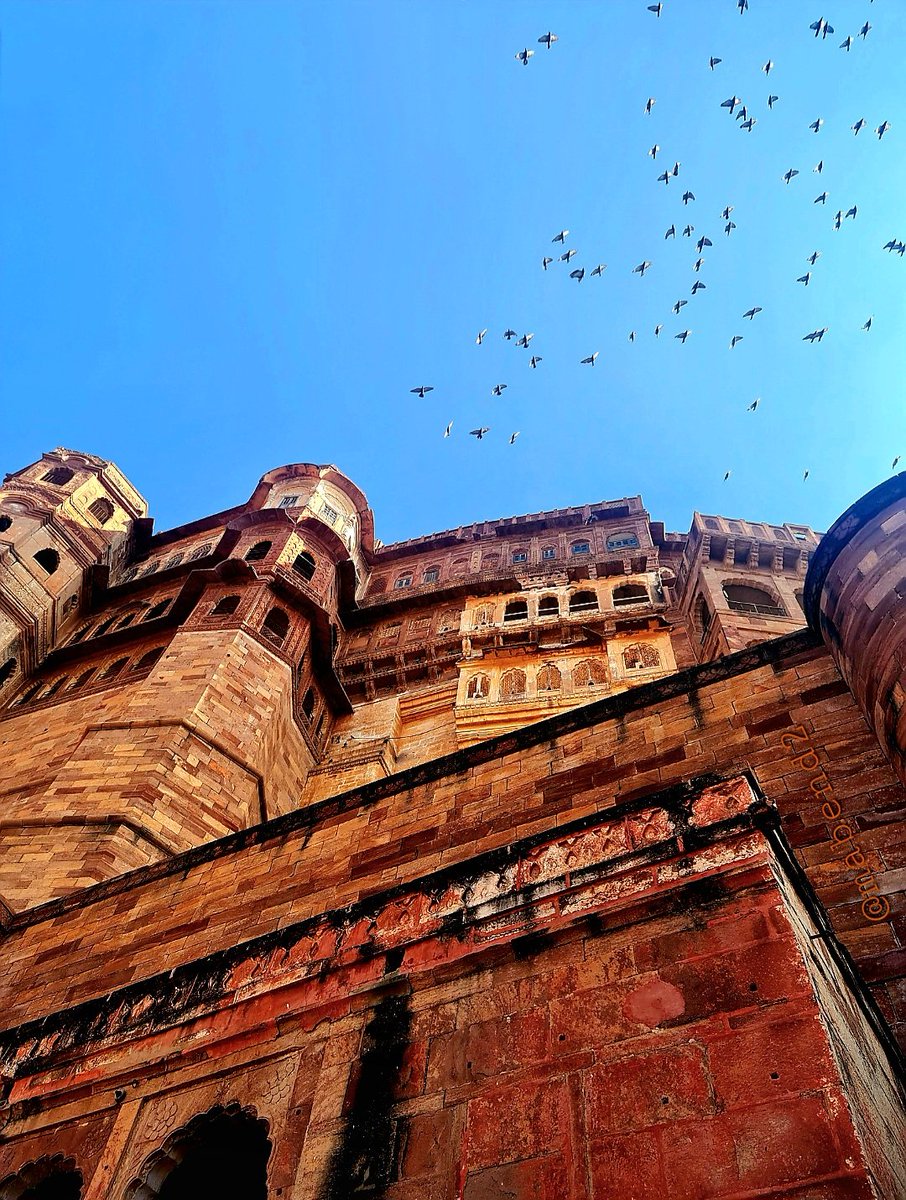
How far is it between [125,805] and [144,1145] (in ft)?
34.8

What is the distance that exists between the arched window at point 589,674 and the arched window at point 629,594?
9.24 feet

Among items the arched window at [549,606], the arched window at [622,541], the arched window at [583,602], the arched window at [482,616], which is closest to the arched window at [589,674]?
the arched window at [583,602]

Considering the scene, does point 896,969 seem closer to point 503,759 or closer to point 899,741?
point 899,741

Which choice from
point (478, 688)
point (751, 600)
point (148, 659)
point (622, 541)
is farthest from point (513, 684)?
point (622, 541)

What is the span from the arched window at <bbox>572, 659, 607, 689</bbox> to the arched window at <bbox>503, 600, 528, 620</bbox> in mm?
3630

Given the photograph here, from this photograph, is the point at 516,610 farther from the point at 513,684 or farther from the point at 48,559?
the point at 48,559

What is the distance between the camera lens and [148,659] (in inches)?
888

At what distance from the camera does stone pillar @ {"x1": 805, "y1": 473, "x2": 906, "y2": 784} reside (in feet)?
23.0

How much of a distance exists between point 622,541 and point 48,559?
18.0m

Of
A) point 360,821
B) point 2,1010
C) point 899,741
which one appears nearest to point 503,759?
point 360,821

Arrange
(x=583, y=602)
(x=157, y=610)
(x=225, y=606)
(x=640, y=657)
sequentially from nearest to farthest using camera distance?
(x=640, y=657) < (x=225, y=606) < (x=583, y=602) < (x=157, y=610)

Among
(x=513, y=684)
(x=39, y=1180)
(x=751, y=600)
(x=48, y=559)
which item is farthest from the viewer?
(x=48, y=559)

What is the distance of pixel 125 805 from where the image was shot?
14859mm

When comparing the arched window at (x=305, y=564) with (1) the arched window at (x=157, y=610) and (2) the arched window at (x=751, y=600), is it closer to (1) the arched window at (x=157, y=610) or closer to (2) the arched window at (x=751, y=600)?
(1) the arched window at (x=157, y=610)
